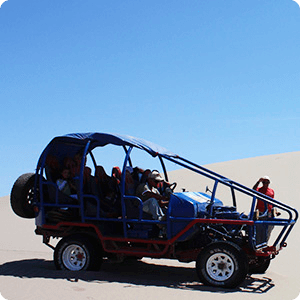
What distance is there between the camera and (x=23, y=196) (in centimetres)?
1146

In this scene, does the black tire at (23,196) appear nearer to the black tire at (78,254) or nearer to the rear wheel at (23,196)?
the rear wheel at (23,196)

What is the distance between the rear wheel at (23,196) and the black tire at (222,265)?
157 inches

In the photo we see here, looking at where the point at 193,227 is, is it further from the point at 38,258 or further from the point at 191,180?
the point at 191,180

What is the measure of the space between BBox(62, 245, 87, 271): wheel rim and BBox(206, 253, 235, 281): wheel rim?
2.55 metres

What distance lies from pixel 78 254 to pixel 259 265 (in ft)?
11.7

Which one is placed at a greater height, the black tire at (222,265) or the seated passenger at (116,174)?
the seated passenger at (116,174)

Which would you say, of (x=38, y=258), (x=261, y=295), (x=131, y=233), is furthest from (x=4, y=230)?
(x=261, y=295)

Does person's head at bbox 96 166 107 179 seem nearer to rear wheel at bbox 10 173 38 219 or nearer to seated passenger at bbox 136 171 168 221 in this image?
seated passenger at bbox 136 171 168 221

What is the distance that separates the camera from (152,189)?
1059cm

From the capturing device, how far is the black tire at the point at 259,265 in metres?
10.5

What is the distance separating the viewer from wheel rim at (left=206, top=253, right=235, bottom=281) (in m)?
9.40

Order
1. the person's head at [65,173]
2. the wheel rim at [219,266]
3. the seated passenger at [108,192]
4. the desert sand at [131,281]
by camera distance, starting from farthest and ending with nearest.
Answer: the person's head at [65,173]
the seated passenger at [108,192]
the wheel rim at [219,266]
the desert sand at [131,281]

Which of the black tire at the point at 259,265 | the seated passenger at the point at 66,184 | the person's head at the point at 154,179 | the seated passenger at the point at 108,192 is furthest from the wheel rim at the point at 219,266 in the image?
the seated passenger at the point at 66,184

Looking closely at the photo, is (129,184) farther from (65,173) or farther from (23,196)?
(23,196)
